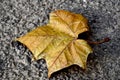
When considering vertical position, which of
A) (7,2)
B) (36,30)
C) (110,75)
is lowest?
(110,75)

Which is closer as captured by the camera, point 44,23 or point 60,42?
point 60,42

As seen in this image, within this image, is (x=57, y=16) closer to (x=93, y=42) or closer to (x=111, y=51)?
(x=93, y=42)

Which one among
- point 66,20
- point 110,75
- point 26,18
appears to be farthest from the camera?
point 26,18

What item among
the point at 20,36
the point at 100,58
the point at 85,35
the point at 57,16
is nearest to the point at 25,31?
the point at 20,36
